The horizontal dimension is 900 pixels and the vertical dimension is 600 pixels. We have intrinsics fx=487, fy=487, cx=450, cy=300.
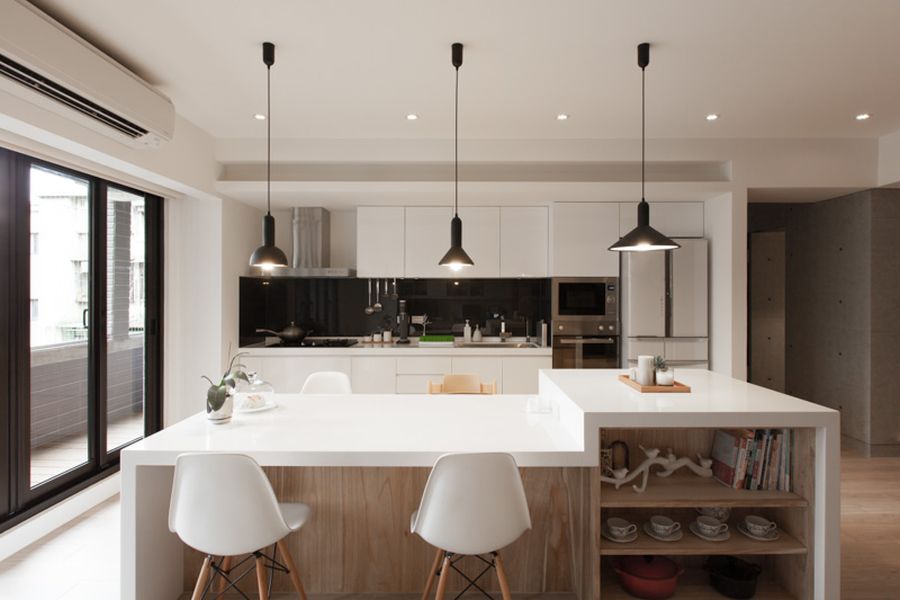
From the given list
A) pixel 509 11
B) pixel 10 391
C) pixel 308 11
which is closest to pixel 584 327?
pixel 509 11

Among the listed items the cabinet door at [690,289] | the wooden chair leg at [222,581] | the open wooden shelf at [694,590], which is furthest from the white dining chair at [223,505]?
the cabinet door at [690,289]

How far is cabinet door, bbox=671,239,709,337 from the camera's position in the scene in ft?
14.4

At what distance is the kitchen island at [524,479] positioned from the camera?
6.37ft

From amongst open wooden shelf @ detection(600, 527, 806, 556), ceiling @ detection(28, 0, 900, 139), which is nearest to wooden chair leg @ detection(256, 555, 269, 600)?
open wooden shelf @ detection(600, 527, 806, 556)

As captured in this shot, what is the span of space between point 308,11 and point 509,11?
0.93 m

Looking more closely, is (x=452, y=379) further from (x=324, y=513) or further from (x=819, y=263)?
(x=819, y=263)

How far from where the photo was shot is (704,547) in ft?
6.79

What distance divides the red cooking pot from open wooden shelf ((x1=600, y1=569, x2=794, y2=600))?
4 cm

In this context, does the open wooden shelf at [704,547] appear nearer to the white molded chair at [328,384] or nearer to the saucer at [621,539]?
the saucer at [621,539]

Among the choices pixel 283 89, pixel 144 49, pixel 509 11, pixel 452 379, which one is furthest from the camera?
pixel 452 379

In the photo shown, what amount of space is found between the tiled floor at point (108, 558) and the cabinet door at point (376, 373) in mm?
2029

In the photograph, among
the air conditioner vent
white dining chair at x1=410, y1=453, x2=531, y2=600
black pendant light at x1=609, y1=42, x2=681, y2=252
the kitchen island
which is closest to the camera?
white dining chair at x1=410, y1=453, x2=531, y2=600

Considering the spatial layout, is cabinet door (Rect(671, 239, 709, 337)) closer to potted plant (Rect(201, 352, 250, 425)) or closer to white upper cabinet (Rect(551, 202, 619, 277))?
white upper cabinet (Rect(551, 202, 619, 277))

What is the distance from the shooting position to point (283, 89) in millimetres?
3141
